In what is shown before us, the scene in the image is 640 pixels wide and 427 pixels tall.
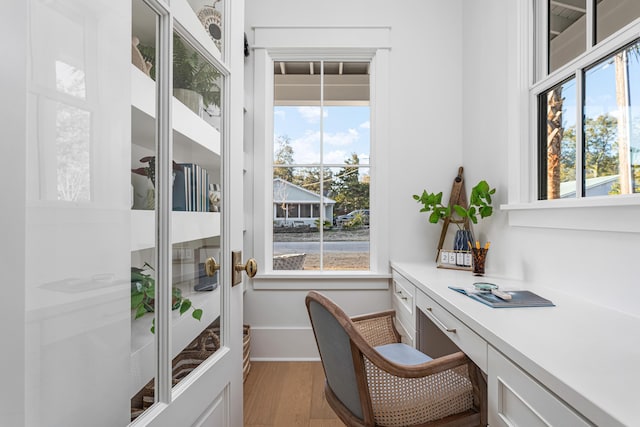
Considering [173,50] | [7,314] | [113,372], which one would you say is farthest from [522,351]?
[173,50]

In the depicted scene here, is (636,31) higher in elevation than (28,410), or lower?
higher

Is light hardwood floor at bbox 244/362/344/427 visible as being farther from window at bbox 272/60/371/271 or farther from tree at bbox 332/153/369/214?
tree at bbox 332/153/369/214

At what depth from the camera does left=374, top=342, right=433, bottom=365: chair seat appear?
1424 mm

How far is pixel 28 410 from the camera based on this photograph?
44 cm

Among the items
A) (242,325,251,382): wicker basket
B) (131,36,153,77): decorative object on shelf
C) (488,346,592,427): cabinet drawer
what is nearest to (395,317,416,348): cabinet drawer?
(488,346,592,427): cabinet drawer

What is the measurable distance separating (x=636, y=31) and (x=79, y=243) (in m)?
1.76

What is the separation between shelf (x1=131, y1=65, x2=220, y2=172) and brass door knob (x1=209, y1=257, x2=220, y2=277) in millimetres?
259

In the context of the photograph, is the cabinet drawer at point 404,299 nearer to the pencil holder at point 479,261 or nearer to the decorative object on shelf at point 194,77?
the pencil holder at point 479,261

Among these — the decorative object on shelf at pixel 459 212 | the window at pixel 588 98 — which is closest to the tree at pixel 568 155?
the window at pixel 588 98

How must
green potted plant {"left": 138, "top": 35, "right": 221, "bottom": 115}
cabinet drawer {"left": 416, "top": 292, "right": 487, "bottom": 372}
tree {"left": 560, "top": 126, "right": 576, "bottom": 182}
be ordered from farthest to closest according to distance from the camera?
tree {"left": 560, "top": 126, "right": 576, "bottom": 182}, cabinet drawer {"left": 416, "top": 292, "right": 487, "bottom": 372}, green potted plant {"left": 138, "top": 35, "right": 221, "bottom": 115}

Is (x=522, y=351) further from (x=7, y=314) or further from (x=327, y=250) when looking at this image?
(x=327, y=250)

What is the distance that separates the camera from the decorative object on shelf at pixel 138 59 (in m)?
0.67

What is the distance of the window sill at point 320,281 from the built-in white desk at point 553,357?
111 centimetres

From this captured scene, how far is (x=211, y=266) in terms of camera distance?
1007 millimetres
